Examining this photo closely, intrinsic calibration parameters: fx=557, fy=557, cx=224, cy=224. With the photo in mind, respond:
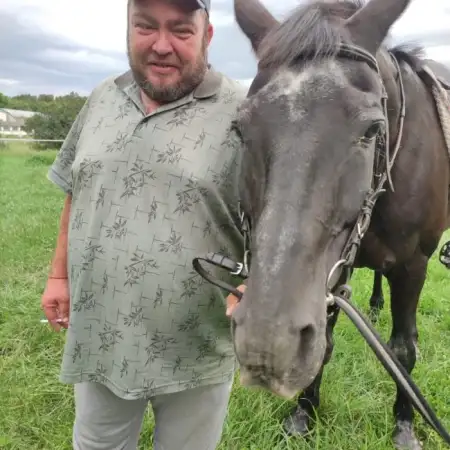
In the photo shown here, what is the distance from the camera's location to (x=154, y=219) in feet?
6.49

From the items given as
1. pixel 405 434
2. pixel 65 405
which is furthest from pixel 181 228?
pixel 405 434

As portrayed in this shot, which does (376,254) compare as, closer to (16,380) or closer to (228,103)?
(228,103)

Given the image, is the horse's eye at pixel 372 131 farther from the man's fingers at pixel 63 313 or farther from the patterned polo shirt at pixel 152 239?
the man's fingers at pixel 63 313

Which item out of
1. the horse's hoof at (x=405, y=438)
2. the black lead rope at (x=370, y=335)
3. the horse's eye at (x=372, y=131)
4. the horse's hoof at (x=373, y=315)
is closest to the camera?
the black lead rope at (x=370, y=335)

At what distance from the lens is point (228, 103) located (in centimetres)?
211

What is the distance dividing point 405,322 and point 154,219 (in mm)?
2070

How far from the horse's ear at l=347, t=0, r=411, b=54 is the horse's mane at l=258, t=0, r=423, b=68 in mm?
60

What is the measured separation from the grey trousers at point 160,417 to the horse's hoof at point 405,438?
153 centimetres

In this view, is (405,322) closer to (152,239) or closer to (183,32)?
(152,239)

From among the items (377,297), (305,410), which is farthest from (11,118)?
(305,410)

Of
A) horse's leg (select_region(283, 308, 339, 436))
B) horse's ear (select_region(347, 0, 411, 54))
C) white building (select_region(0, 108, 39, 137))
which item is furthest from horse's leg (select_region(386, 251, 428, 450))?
white building (select_region(0, 108, 39, 137))

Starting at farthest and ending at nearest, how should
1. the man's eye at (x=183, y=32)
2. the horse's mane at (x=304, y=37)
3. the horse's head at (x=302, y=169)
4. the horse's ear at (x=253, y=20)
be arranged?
the horse's ear at (x=253, y=20) → the man's eye at (x=183, y=32) → the horse's mane at (x=304, y=37) → the horse's head at (x=302, y=169)

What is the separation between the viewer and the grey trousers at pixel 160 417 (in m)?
2.20

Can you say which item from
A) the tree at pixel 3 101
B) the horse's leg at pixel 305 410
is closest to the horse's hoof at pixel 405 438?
the horse's leg at pixel 305 410
